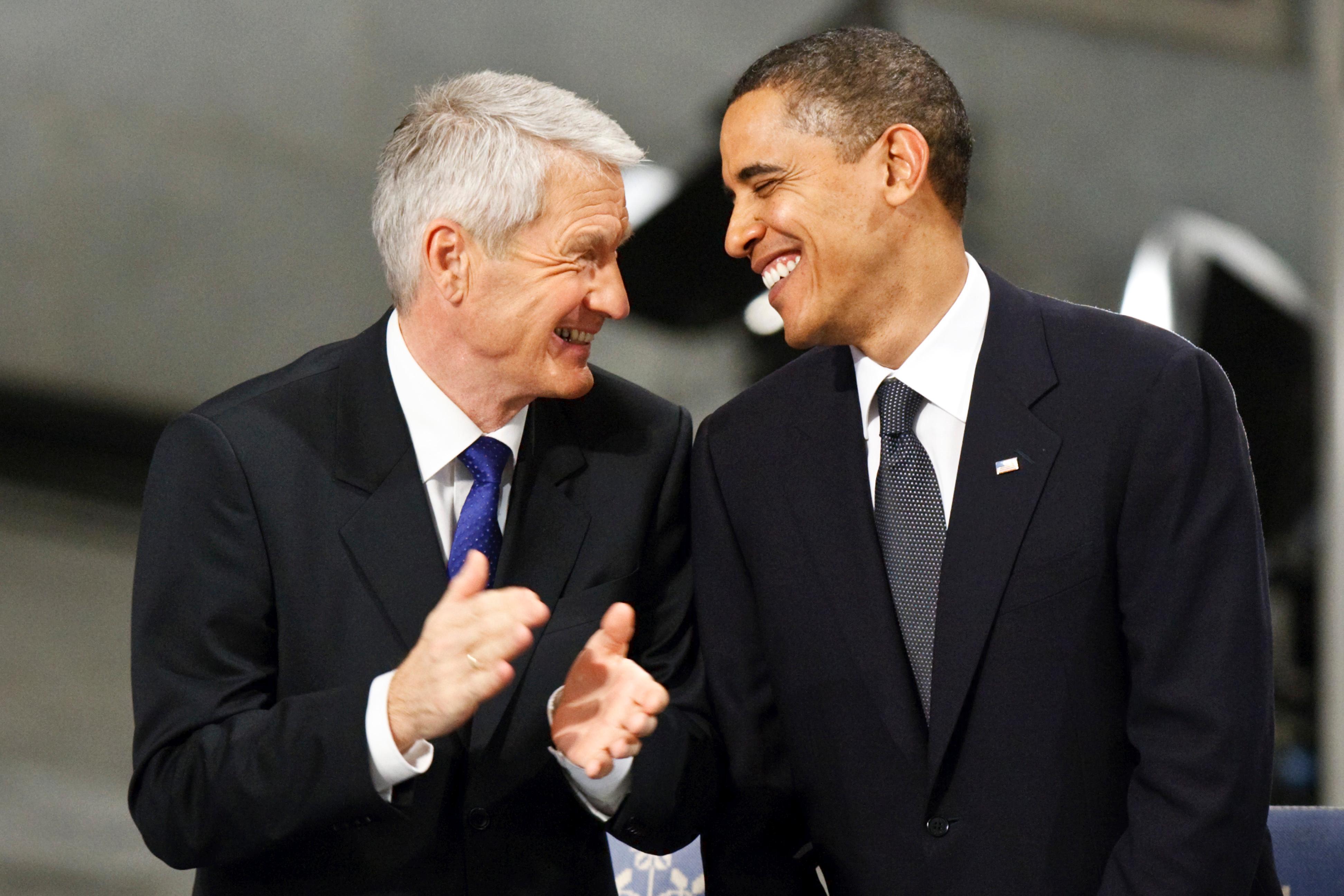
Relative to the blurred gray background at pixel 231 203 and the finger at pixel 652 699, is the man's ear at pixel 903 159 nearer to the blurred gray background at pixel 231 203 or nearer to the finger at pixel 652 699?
the finger at pixel 652 699

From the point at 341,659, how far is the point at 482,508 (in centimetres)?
25

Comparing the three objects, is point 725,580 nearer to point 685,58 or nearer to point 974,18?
point 685,58

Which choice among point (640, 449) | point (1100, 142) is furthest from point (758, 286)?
point (640, 449)

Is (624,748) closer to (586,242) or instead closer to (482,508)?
(482,508)

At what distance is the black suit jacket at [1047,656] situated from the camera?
153 cm

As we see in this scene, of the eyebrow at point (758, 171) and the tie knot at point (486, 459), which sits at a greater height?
the eyebrow at point (758, 171)

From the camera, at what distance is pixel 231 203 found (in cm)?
296

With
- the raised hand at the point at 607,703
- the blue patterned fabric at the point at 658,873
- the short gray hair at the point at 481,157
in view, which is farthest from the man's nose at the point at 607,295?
the blue patterned fabric at the point at 658,873

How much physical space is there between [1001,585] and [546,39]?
1995 mm

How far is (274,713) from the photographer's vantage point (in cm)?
151

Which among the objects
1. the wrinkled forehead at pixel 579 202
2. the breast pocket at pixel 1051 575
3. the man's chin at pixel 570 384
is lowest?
the breast pocket at pixel 1051 575

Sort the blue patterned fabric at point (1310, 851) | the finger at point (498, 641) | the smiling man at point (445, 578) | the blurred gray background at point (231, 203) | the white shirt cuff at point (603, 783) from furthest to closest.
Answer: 1. the blurred gray background at point (231, 203)
2. the blue patterned fabric at point (1310, 851)
3. the white shirt cuff at point (603, 783)
4. the smiling man at point (445, 578)
5. the finger at point (498, 641)

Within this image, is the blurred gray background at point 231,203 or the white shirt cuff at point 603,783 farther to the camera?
the blurred gray background at point 231,203

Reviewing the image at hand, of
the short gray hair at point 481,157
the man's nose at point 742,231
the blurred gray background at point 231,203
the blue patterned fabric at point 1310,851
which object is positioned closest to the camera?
the short gray hair at point 481,157
